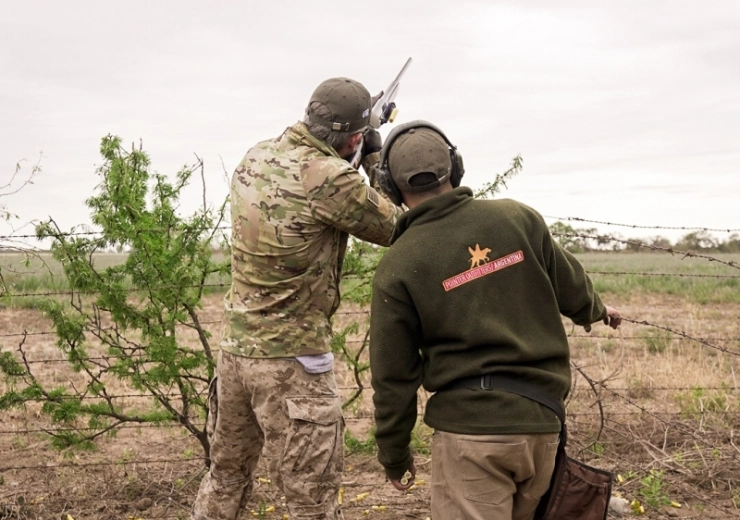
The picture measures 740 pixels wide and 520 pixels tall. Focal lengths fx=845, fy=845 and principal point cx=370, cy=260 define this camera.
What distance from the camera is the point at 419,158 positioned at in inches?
120

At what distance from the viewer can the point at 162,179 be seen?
5410mm

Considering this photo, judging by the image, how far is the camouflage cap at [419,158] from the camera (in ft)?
9.97

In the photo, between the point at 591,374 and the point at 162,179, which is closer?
the point at 162,179

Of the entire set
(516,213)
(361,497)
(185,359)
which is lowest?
(361,497)

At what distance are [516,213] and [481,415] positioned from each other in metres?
0.72

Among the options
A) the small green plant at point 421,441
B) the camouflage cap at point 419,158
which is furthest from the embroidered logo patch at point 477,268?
the small green plant at point 421,441

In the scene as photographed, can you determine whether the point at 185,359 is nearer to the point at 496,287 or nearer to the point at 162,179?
the point at 162,179

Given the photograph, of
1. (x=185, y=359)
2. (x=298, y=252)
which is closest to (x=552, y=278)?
(x=298, y=252)

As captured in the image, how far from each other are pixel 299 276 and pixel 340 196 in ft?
1.35

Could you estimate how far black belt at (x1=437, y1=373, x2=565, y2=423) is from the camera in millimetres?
2957

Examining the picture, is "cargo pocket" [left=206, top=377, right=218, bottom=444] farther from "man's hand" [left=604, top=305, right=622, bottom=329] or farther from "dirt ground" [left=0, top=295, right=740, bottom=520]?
"man's hand" [left=604, top=305, right=622, bottom=329]

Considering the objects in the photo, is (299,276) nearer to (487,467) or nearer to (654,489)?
(487,467)

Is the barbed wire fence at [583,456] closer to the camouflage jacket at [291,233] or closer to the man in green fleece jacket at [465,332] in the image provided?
the camouflage jacket at [291,233]

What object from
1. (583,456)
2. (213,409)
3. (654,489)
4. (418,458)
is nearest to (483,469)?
(213,409)
